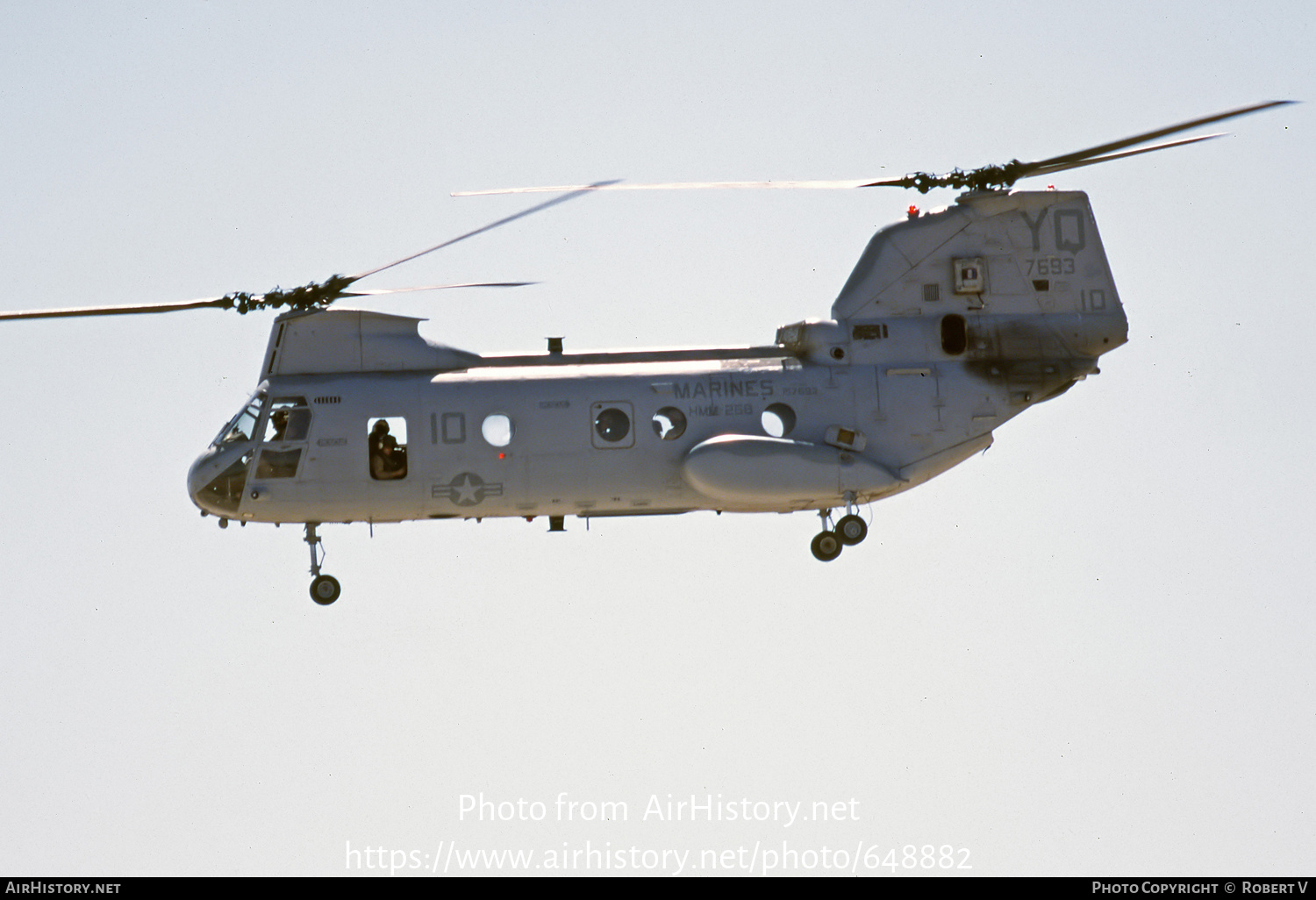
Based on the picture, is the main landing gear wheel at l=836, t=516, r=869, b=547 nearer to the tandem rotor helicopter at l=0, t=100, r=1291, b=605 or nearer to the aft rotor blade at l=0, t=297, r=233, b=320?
the tandem rotor helicopter at l=0, t=100, r=1291, b=605

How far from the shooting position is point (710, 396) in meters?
31.3

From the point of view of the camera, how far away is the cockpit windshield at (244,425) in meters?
31.6

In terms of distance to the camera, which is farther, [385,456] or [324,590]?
[324,590]

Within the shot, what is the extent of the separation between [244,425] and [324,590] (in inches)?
129

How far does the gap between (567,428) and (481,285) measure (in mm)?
2882

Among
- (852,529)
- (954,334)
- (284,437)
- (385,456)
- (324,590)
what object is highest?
(954,334)

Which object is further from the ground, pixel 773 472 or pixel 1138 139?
pixel 1138 139

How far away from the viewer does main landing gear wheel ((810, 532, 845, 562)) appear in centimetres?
3161

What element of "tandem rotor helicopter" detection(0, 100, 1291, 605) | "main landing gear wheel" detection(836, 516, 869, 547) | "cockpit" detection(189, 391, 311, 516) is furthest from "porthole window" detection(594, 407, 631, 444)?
"cockpit" detection(189, 391, 311, 516)

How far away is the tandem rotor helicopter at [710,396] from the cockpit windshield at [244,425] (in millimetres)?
38

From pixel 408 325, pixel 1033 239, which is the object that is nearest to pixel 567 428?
pixel 408 325

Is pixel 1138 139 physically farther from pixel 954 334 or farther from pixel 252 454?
pixel 252 454

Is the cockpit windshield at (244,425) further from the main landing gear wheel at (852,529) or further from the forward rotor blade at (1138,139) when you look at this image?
the forward rotor blade at (1138,139)

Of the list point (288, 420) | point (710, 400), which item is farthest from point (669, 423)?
point (288, 420)
